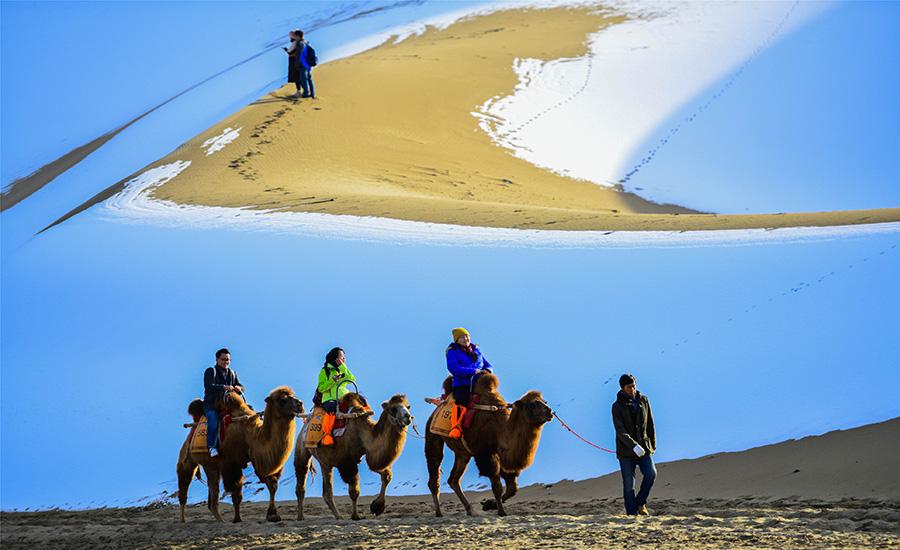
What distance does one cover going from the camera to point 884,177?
37.5 m

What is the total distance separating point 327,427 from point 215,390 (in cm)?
138

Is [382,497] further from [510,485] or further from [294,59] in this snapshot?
[294,59]

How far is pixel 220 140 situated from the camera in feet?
111

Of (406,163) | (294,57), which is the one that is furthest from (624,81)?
(294,57)

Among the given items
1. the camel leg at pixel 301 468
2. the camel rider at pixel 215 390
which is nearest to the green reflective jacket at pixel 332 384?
the camel leg at pixel 301 468

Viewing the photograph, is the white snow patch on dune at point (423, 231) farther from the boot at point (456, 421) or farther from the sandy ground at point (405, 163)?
the boot at point (456, 421)

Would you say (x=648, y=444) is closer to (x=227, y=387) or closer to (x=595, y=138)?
(x=227, y=387)

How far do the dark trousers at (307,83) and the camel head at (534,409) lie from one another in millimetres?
25458

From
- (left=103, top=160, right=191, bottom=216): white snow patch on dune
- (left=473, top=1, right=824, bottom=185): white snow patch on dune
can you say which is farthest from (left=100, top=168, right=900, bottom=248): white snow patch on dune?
(left=473, top=1, right=824, bottom=185): white snow patch on dune

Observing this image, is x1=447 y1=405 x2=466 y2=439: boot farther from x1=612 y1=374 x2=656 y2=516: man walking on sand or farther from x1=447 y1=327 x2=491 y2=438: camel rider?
x1=612 y1=374 x2=656 y2=516: man walking on sand

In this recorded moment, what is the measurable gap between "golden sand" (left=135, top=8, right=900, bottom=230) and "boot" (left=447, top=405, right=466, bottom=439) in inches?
428

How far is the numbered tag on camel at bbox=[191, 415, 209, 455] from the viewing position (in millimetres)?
14477

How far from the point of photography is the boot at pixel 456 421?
13266mm

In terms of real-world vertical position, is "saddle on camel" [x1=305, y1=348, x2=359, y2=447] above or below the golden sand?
below
